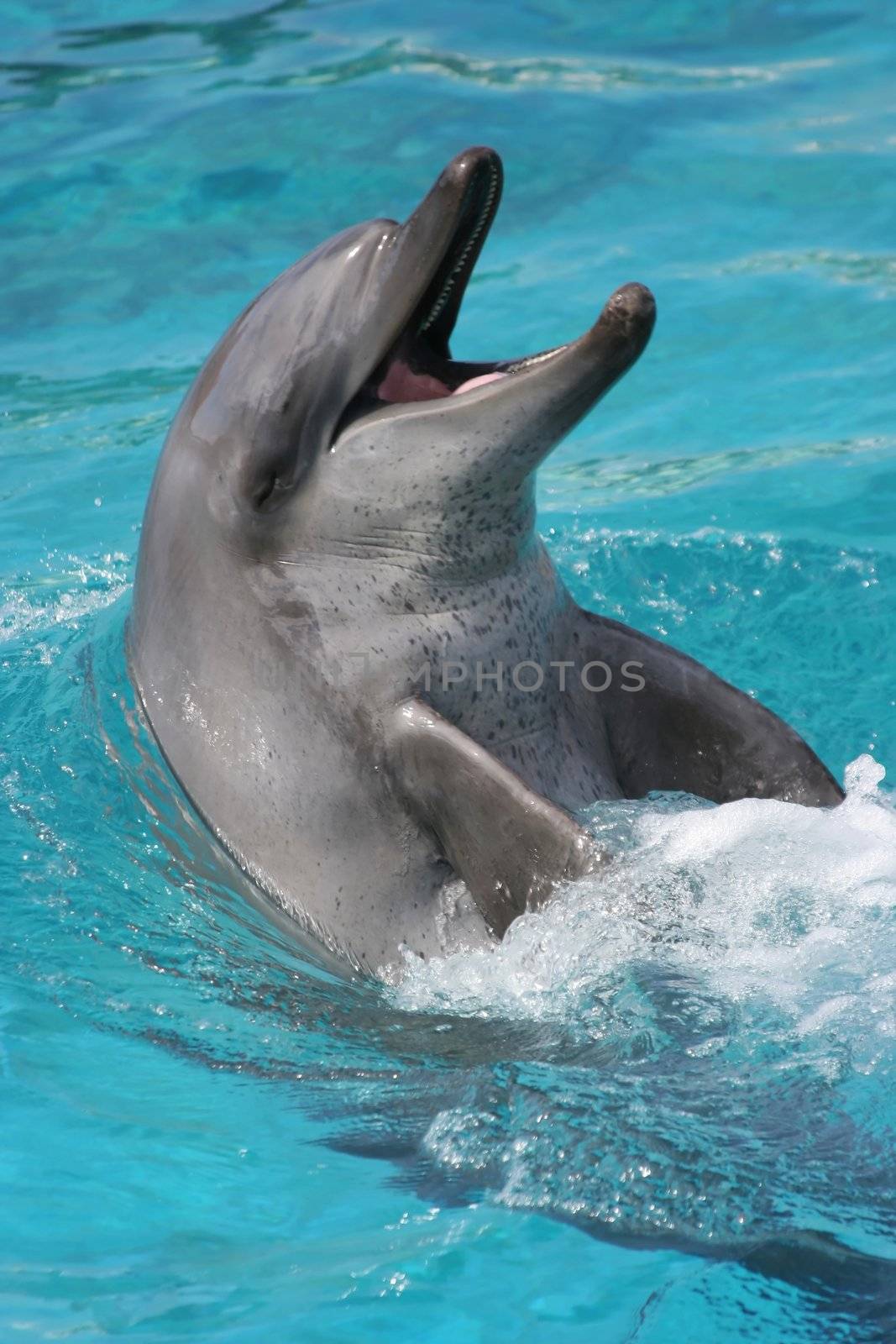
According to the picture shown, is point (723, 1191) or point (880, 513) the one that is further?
point (880, 513)

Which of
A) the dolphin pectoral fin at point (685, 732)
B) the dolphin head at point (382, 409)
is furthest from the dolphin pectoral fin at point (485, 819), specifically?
the dolphin pectoral fin at point (685, 732)

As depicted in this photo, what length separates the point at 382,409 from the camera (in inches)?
211

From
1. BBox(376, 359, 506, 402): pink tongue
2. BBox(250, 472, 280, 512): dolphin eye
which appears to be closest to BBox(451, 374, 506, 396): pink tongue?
BBox(376, 359, 506, 402): pink tongue

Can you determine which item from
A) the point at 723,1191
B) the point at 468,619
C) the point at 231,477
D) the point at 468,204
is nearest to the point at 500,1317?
the point at 723,1191

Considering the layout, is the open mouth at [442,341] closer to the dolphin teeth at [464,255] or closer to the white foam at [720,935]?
the dolphin teeth at [464,255]

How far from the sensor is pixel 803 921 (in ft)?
17.1

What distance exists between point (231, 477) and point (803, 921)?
228 cm

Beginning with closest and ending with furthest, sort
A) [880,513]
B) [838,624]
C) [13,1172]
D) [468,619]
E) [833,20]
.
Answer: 1. [13,1172]
2. [468,619]
3. [838,624]
4. [880,513]
5. [833,20]

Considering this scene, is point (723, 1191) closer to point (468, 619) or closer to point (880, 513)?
point (468, 619)

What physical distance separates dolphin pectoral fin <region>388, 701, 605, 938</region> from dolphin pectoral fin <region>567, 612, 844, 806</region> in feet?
2.98

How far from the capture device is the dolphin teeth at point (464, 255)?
5156 mm

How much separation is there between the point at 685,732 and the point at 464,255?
187 cm

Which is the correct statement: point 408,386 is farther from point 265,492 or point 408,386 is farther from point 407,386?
point 265,492

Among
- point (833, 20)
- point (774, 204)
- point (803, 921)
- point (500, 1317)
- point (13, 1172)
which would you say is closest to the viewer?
point (500, 1317)
